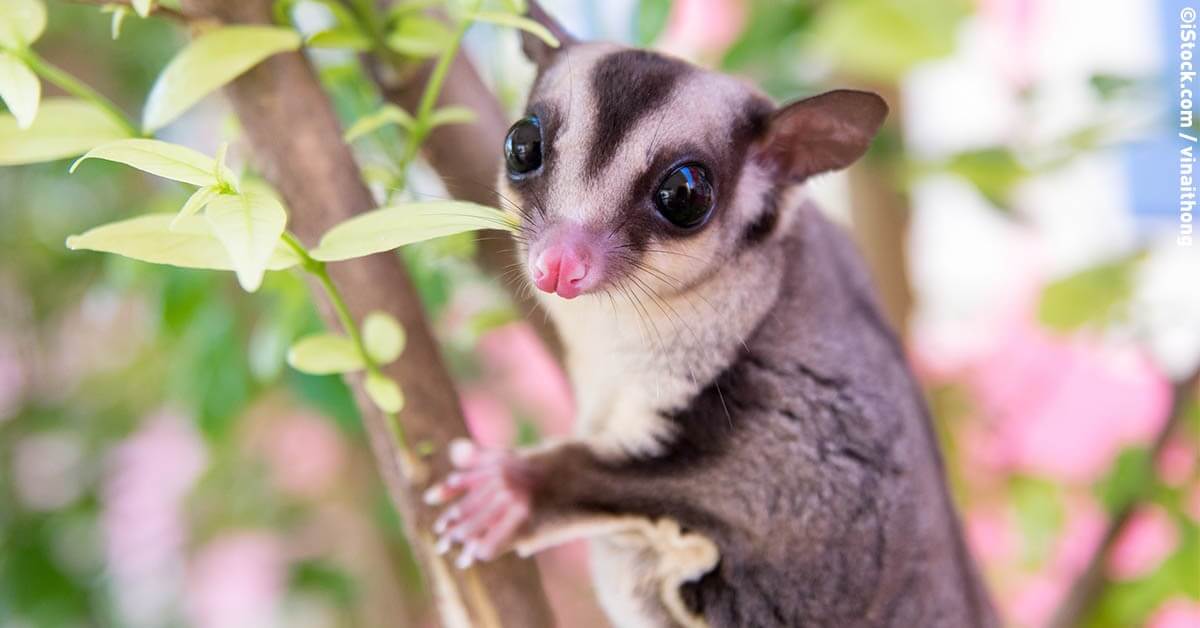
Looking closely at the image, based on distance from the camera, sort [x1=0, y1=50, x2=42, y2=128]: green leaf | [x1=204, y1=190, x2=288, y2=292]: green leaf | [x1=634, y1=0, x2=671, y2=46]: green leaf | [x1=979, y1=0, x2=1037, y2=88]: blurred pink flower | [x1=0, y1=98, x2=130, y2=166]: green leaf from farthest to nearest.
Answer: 1. [x1=979, y1=0, x2=1037, y2=88]: blurred pink flower
2. [x1=634, y1=0, x2=671, y2=46]: green leaf
3. [x1=0, y1=98, x2=130, y2=166]: green leaf
4. [x1=0, y1=50, x2=42, y2=128]: green leaf
5. [x1=204, y1=190, x2=288, y2=292]: green leaf

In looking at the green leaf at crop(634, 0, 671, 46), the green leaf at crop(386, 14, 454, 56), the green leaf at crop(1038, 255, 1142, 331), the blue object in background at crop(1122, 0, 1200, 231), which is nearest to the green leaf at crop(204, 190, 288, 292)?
the green leaf at crop(386, 14, 454, 56)

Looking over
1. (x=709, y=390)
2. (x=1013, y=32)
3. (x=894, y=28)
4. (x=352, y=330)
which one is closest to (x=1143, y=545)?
(x=1013, y=32)

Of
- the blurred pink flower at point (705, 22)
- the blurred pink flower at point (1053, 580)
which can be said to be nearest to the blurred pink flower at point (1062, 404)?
the blurred pink flower at point (1053, 580)

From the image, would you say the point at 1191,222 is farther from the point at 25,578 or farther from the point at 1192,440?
the point at 25,578

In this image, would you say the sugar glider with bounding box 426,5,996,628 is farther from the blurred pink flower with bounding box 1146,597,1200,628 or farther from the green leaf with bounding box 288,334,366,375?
the blurred pink flower with bounding box 1146,597,1200,628

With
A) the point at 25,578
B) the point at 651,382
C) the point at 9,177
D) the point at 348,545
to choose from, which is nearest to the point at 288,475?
the point at 348,545
